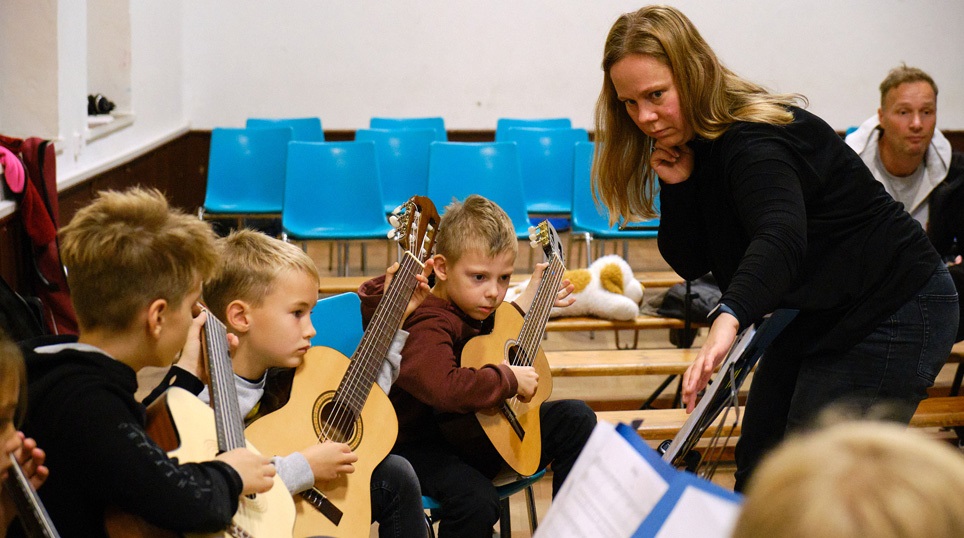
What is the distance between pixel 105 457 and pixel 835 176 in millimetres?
1303

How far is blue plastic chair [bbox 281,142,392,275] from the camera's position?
4.79m

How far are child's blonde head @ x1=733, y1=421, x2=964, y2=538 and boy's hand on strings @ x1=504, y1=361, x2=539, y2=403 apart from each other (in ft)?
4.74

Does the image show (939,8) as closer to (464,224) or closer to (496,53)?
(496,53)

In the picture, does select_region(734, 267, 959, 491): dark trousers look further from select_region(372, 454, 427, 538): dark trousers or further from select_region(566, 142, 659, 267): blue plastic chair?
select_region(566, 142, 659, 267): blue plastic chair

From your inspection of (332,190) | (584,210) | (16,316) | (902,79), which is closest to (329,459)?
(16,316)

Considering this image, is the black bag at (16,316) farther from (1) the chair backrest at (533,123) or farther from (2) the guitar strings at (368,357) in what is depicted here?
(1) the chair backrest at (533,123)

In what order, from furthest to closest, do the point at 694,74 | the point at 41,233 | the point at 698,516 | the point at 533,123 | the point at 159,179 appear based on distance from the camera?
the point at 533,123 → the point at 159,179 → the point at 41,233 → the point at 694,74 → the point at 698,516

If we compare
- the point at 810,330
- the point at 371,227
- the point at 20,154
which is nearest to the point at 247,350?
the point at 810,330

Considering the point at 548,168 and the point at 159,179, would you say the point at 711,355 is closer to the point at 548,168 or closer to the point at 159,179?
the point at 548,168

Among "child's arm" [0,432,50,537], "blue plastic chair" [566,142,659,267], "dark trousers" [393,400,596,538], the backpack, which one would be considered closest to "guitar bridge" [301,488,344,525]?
"dark trousers" [393,400,596,538]

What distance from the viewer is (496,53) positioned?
25.1 ft

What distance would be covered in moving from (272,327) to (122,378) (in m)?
0.52

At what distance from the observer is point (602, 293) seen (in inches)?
139

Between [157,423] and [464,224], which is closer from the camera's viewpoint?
[157,423]
